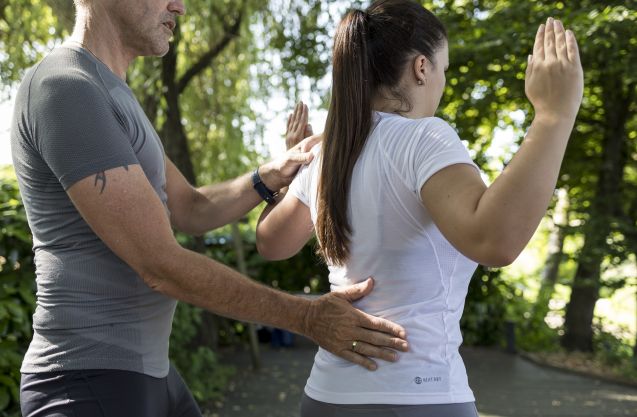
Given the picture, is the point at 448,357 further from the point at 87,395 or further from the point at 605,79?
the point at 605,79

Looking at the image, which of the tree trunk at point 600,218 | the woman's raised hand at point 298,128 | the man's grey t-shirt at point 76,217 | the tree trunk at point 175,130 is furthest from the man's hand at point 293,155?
the tree trunk at point 600,218

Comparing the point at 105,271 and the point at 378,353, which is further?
the point at 105,271

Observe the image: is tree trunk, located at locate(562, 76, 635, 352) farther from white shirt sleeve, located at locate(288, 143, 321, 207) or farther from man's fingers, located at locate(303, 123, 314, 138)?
white shirt sleeve, located at locate(288, 143, 321, 207)

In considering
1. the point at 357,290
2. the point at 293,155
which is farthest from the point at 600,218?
the point at 357,290

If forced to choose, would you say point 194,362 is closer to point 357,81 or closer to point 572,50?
point 357,81

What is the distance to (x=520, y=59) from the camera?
7750 mm

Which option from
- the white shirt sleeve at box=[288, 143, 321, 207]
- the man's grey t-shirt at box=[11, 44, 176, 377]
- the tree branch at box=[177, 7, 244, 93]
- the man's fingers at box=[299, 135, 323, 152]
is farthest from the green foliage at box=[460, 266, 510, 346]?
the man's grey t-shirt at box=[11, 44, 176, 377]

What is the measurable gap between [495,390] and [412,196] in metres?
6.62

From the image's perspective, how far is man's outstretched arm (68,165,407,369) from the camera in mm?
1864

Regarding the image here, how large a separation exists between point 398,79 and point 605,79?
8266 millimetres

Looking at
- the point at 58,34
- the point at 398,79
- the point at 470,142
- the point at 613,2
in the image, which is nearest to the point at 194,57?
the point at 58,34

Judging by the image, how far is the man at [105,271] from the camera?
1.86 metres

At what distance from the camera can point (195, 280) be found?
6.36 ft

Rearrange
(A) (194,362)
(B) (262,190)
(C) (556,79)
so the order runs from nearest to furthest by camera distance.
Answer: (C) (556,79) < (B) (262,190) < (A) (194,362)
